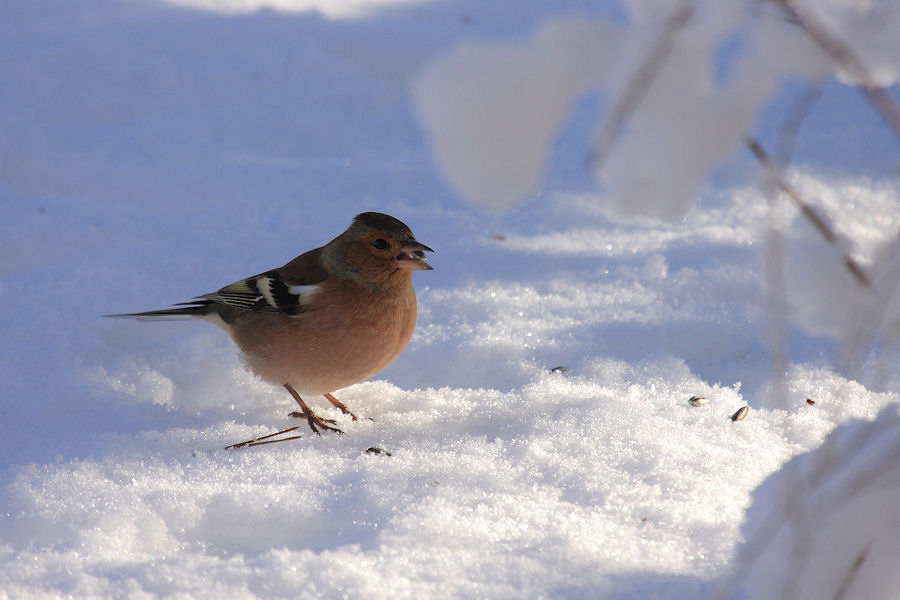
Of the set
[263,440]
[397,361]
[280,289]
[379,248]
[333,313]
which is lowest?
[263,440]

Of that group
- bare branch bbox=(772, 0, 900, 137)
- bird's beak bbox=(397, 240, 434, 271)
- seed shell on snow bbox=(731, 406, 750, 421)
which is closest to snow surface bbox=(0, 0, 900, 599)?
seed shell on snow bbox=(731, 406, 750, 421)

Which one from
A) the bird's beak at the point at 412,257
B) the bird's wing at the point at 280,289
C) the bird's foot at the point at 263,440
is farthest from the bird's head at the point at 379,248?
the bird's foot at the point at 263,440

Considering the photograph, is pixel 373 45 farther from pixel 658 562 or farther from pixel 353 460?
pixel 658 562

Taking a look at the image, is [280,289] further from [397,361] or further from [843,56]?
[843,56]

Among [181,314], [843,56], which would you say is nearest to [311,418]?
[181,314]

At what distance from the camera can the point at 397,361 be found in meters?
3.61

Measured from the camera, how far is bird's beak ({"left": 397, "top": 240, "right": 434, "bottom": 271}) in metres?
3.12

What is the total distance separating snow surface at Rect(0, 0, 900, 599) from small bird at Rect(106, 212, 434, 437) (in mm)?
212

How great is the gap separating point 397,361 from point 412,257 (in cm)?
63

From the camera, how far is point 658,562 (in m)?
2.04

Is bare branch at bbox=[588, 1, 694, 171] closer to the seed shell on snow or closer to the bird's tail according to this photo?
the seed shell on snow

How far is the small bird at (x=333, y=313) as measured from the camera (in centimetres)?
297

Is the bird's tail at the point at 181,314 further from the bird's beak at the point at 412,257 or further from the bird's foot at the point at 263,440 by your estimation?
the bird's beak at the point at 412,257

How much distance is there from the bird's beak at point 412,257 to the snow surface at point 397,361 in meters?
0.49
